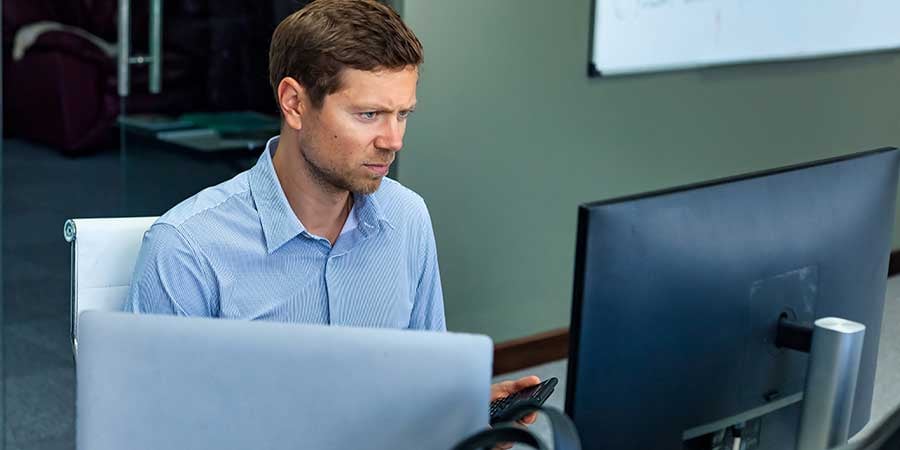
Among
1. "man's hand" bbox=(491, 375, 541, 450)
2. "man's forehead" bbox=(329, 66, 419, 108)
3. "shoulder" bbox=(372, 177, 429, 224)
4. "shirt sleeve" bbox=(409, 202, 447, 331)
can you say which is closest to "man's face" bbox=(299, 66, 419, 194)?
"man's forehead" bbox=(329, 66, 419, 108)

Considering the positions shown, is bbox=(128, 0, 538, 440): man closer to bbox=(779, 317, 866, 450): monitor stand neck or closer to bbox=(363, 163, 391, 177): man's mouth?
bbox=(363, 163, 391, 177): man's mouth

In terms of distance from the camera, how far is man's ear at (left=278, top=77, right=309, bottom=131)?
1.74m

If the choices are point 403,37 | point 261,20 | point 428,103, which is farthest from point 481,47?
point 403,37

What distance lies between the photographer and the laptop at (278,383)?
1.12 metres

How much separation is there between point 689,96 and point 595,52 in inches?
18.0

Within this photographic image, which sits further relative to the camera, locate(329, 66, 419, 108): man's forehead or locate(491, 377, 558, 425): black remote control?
locate(329, 66, 419, 108): man's forehead

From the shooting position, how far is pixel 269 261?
1747 millimetres

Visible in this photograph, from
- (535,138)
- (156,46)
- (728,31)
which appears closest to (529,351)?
(535,138)

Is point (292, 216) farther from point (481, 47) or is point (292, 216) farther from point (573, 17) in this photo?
point (573, 17)

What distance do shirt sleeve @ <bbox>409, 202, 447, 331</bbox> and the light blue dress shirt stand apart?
23 mm

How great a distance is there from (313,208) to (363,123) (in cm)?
16

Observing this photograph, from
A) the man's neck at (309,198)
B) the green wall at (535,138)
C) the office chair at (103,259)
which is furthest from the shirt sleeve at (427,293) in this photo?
the green wall at (535,138)

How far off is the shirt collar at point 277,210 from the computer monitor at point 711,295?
603mm

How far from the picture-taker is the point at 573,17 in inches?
145
